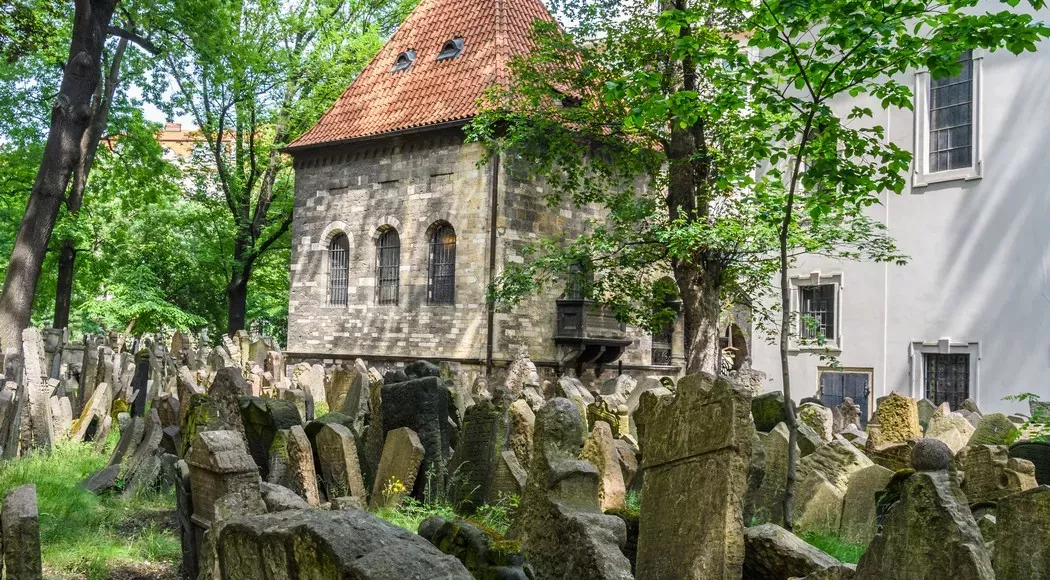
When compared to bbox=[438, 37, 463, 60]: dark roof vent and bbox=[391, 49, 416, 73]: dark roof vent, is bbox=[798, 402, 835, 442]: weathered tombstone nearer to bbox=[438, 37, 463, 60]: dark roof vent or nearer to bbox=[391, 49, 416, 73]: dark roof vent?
bbox=[438, 37, 463, 60]: dark roof vent

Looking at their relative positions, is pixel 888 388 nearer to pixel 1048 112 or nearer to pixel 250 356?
pixel 1048 112

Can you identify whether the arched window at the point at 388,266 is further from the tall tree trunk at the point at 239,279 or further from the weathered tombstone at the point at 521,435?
the weathered tombstone at the point at 521,435

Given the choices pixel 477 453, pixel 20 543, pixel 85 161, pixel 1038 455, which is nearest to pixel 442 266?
pixel 85 161

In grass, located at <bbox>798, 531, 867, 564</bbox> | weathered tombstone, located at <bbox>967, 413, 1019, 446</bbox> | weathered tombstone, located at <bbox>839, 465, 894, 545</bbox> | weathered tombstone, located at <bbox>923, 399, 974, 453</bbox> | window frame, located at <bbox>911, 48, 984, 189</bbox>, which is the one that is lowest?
grass, located at <bbox>798, 531, 867, 564</bbox>

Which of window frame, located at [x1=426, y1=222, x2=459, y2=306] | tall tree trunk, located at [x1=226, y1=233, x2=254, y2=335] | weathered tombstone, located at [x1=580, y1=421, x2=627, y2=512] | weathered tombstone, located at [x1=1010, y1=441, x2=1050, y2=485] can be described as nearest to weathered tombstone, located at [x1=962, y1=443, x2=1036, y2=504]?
weathered tombstone, located at [x1=1010, y1=441, x2=1050, y2=485]

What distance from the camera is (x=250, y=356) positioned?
973 inches

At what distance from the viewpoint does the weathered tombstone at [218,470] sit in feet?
18.3

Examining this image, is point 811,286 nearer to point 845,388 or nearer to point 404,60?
point 845,388

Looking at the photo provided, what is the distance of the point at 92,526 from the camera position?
8062 millimetres

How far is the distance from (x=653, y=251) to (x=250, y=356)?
37.8ft

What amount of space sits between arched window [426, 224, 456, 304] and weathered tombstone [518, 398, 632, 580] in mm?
19207

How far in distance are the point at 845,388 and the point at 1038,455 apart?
14931 millimetres

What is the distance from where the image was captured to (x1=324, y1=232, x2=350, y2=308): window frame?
2777cm

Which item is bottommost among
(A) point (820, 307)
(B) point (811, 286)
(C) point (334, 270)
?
(A) point (820, 307)
